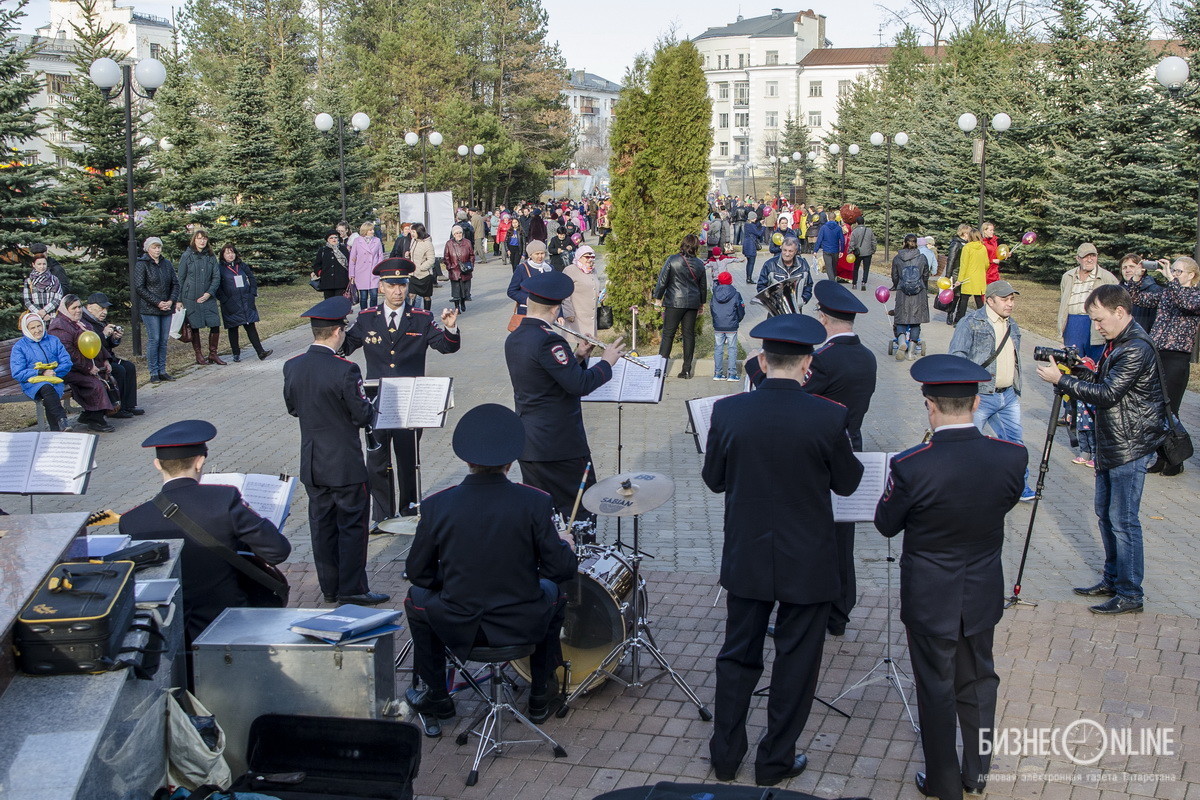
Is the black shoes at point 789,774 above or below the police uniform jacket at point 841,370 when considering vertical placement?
below

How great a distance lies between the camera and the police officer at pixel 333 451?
7129mm

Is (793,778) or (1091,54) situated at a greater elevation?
(1091,54)

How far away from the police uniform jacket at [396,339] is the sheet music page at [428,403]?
2.62ft

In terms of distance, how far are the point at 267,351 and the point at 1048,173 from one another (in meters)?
21.0

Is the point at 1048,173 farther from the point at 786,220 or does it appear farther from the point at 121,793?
the point at 121,793

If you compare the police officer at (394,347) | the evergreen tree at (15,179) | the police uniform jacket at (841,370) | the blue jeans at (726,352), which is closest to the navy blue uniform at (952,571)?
the police uniform jacket at (841,370)

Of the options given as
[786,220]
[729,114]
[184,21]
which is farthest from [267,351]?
[729,114]

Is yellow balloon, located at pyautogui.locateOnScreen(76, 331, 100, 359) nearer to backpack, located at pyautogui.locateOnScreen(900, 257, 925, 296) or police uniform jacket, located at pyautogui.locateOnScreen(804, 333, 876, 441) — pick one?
police uniform jacket, located at pyautogui.locateOnScreen(804, 333, 876, 441)

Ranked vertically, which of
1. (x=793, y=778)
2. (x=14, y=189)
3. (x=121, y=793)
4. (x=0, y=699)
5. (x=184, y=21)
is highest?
(x=184, y=21)

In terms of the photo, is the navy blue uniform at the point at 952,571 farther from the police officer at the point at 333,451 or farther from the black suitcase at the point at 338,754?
the police officer at the point at 333,451

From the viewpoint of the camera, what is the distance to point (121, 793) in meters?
3.72

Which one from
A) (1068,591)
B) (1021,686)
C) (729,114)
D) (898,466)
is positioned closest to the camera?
(898,466)

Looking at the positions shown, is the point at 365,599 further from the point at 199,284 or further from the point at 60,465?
the point at 199,284

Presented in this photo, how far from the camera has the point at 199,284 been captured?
15938 millimetres
